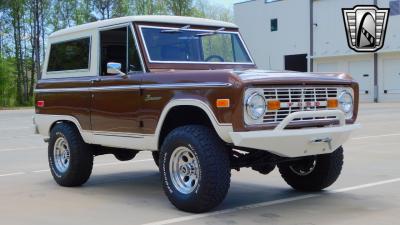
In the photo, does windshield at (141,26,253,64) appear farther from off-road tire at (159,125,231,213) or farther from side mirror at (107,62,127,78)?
off-road tire at (159,125,231,213)

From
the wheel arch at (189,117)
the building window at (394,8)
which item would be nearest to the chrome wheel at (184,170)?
the wheel arch at (189,117)

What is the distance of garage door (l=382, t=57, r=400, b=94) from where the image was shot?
157 feet

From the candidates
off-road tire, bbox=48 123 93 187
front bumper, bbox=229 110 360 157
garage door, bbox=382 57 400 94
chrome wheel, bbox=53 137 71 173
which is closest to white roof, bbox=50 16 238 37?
off-road tire, bbox=48 123 93 187

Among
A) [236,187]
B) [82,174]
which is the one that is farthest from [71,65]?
[236,187]

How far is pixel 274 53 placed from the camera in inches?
2280

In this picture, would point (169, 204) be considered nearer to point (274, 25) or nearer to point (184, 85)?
point (184, 85)

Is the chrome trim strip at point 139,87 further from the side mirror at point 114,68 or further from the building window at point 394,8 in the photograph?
the building window at point 394,8

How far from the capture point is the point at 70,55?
9391mm

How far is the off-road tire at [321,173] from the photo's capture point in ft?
26.1

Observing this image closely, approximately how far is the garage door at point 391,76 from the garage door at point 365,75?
110 cm

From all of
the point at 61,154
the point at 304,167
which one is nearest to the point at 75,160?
the point at 61,154

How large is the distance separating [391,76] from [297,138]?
43939 millimetres

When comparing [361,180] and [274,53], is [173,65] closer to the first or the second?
[361,180]

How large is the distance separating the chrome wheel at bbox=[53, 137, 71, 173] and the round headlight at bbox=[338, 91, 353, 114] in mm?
4045
